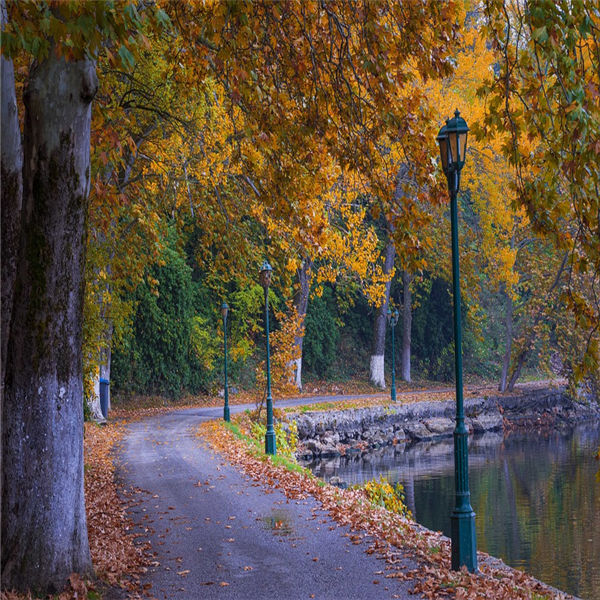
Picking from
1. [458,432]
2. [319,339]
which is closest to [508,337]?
[319,339]

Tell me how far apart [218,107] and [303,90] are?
604cm

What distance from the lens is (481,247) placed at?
32.9m

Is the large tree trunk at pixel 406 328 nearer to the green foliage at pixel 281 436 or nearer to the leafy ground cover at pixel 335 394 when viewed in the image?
the leafy ground cover at pixel 335 394

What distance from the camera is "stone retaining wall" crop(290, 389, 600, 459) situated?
26.4 metres

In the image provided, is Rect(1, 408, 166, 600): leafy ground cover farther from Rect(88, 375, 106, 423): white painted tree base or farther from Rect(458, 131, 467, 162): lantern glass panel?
Rect(88, 375, 106, 423): white painted tree base

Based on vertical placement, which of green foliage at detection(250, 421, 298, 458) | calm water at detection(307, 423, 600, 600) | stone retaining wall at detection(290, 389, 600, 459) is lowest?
calm water at detection(307, 423, 600, 600)

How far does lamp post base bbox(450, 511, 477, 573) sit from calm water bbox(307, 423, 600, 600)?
4.24 metres

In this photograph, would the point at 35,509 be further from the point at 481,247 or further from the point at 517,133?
the point at 481,247

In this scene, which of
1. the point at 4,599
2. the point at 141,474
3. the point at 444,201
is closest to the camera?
the point at 4,599

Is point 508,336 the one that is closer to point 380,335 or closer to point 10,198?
point 380,335

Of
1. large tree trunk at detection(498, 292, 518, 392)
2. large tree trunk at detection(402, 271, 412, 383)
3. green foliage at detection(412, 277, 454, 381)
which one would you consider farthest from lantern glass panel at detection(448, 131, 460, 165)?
green foliage at detection(412, 277, 454, 381)

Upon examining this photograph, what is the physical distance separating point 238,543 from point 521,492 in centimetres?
1159

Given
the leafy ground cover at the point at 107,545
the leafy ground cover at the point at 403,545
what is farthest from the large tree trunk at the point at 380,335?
the leafy ground cover at the point at 107,545

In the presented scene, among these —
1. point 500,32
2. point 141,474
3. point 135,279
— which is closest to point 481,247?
point 135,279
